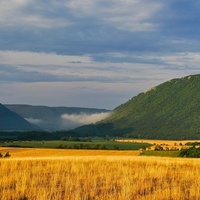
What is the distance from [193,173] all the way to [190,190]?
626 centimetres

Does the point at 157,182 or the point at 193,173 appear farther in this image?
the point at 193,173

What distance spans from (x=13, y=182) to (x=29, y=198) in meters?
4.11

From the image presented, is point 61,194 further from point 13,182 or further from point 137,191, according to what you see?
point 13,182

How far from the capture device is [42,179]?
1875cm

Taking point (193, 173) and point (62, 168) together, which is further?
point (62, 168)

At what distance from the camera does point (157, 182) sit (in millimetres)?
18469

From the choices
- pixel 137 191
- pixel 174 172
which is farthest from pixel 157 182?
pixel 174 172

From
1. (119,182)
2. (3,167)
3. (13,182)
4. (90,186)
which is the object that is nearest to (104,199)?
(90,186)

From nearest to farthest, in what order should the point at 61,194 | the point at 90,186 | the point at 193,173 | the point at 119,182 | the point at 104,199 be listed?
the point at 104,199, the point at 61,194, the point at 90,186, the point at 119,182, the point at 193,173

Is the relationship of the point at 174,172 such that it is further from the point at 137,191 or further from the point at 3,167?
the point at 3,167

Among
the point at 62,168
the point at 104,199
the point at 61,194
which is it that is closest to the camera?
the point at 104,199

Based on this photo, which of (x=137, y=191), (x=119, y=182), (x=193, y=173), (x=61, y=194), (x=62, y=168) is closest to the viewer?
(x=61, y=194)

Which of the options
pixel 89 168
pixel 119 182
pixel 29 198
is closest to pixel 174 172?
pixel 89 168

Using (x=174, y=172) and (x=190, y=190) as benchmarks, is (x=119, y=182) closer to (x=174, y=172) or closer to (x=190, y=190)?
(x=190, y=190)
